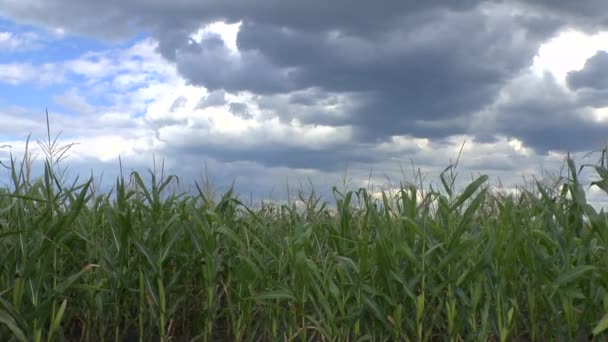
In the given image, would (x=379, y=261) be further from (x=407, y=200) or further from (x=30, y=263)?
(x=30, y=263)

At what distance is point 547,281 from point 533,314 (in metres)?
0.22

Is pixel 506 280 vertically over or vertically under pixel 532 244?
under

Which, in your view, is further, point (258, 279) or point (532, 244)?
point (258, 279)

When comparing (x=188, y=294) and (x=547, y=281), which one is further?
(x=188, y=294)

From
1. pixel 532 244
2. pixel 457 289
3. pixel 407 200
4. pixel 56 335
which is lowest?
pixel 56 335

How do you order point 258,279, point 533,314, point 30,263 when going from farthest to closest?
1. point 258,279
2. point 533,314
3. point 30,263

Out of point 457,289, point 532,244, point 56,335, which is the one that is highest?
point 532,244

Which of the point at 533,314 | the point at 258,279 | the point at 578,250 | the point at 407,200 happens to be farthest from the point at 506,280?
the point at 258,279

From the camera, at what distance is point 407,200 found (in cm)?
365

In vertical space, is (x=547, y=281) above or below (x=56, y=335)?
above

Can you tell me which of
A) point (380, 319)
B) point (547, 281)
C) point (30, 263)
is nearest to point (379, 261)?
point (380, 319)

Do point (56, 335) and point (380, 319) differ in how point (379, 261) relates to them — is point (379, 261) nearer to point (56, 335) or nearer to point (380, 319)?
point (380, 319)

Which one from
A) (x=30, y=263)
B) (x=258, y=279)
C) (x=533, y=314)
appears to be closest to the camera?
(x=30, y=263)

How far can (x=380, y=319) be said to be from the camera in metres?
3.29
